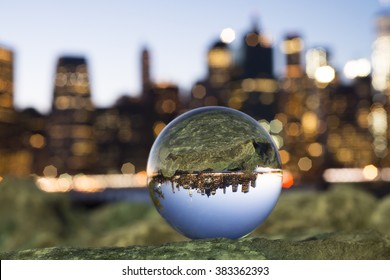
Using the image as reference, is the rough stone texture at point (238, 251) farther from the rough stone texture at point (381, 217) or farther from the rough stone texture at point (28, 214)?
the rough stone texture at point (28, 214)

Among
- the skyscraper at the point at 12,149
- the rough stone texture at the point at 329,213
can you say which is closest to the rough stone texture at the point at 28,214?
the rough stone texture at the point at 329,213

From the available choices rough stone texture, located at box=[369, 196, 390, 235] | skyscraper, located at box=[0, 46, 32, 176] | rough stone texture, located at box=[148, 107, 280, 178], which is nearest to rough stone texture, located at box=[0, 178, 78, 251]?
rough stone texture, located at box=[369, 196, 390, 235]

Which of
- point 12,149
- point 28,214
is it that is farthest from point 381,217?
point 12,149

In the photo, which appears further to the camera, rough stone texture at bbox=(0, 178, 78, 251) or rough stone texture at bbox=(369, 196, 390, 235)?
rough stone texture at bbox=(0, 178, 78, 251)

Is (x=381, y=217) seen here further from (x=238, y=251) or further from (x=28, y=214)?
(x=238, y=251)

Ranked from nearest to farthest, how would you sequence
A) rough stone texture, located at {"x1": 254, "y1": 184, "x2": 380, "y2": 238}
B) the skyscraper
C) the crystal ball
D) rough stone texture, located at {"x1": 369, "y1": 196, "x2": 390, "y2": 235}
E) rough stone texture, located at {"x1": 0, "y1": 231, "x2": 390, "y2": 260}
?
rough stone texture, located at {"x1": 0, "y1": 231, "x2": 390, "y2": 260} < the crystal ball < rough stone texture, located at {"x1": 254, "y1": 184, "x2": 380, "y2": 238} < rough stone texture, located at {"x1": 369, "y1": 196, "x2": 390, "y2": 235} < the skyscraper

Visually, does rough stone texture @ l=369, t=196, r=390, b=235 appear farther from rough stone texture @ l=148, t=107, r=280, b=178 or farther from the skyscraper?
the skyscraper
